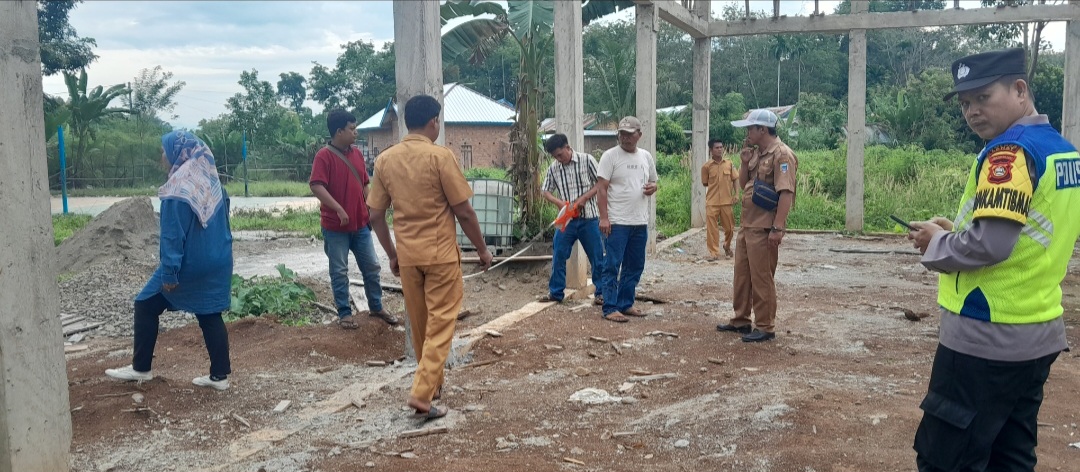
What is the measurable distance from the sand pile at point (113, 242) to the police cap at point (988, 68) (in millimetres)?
10221

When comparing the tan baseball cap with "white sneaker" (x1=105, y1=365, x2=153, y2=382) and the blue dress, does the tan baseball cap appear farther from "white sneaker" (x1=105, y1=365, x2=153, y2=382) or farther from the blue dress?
"white sneaker" (x1=105, y1=365, x2=153, y2=382)

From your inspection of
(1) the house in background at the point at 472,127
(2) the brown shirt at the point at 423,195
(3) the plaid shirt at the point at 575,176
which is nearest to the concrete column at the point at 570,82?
(3) the plaid shirt at the point at 575,176

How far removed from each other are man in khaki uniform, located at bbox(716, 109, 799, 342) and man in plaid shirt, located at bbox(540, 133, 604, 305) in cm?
172

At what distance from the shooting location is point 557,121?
937 cm

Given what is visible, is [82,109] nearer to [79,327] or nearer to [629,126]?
[79,327]

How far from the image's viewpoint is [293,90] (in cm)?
6128

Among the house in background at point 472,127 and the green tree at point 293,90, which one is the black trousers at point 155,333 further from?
the green tree at point 293,90

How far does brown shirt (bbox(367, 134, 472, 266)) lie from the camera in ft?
16.3

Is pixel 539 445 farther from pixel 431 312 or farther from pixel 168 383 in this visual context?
pixel 168 383

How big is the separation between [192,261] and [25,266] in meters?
1.71

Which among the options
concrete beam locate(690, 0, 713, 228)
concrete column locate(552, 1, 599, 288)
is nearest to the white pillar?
concrete column locate(552, 1, 599, 288)

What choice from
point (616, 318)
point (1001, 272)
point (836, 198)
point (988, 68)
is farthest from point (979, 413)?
point (836, 198)

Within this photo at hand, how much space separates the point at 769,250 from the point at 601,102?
96.6ft

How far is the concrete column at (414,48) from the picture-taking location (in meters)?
6.13
